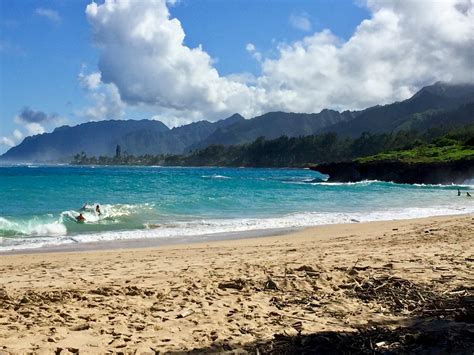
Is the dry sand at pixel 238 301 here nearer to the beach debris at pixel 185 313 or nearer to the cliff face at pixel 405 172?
the beach debris at pixel 185 313

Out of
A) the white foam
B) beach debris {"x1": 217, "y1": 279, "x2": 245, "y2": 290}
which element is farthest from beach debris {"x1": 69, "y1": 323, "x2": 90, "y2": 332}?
the white foam

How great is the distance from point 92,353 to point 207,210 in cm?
2118

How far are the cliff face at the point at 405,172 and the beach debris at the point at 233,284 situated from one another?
5917 centimetres

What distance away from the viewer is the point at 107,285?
7844mm

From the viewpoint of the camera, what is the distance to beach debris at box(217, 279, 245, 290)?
24.5ft

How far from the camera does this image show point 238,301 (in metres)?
6.66

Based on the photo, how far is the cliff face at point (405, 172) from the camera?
6084 cm

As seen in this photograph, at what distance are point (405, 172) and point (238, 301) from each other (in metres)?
63.4

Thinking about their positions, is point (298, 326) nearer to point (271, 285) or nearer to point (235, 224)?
point (271, 285)

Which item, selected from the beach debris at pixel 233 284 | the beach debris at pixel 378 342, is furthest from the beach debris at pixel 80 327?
the beach debris at pixel 233 284

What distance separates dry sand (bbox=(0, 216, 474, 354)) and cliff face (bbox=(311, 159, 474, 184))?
5449 cm

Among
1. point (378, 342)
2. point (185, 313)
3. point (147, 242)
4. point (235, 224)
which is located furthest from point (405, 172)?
point (378, 342)

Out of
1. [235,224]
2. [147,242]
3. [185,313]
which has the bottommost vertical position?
[147,242]

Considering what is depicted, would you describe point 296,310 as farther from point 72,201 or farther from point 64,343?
point 72,201
